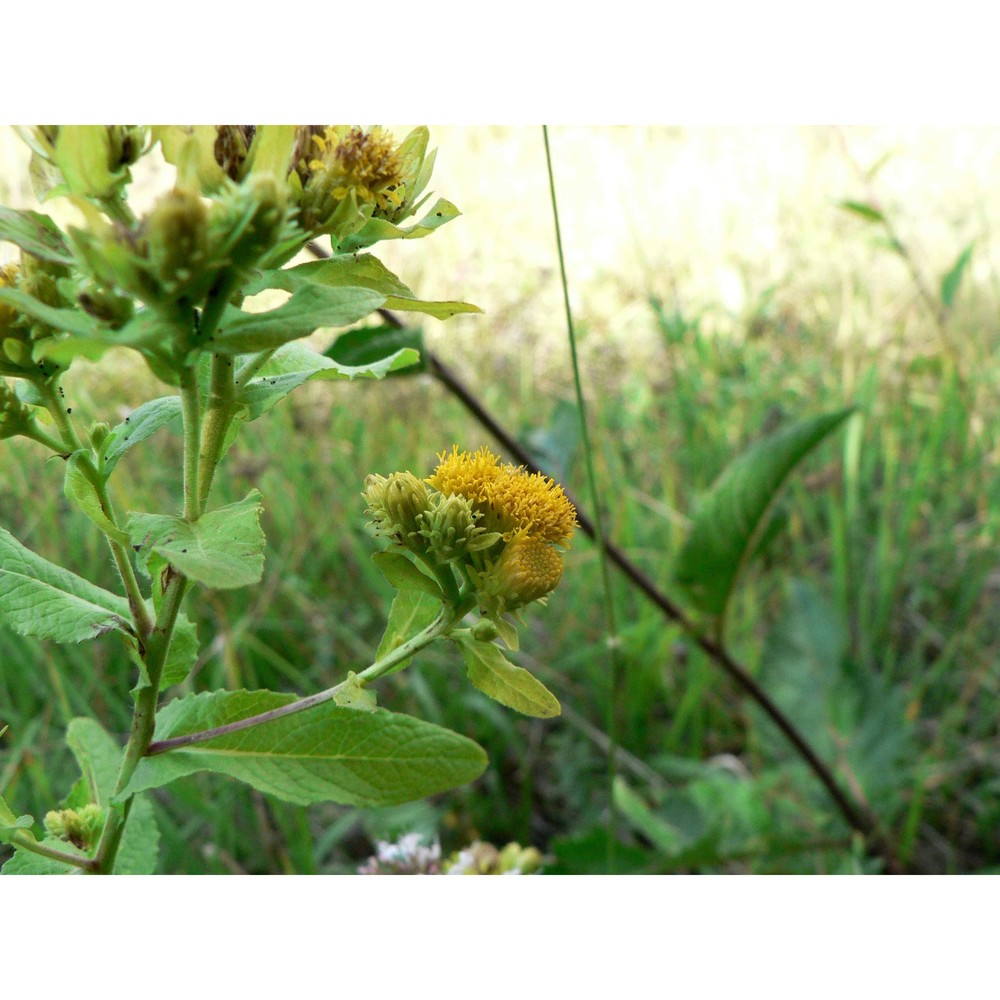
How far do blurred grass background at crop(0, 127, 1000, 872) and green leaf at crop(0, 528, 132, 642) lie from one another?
2.06 feet

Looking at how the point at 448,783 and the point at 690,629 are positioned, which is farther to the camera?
the point at 690,629

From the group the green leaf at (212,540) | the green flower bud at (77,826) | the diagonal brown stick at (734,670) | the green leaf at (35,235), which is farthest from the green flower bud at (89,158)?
the diagonal brown stick at (734,670)

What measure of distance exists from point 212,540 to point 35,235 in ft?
0.46

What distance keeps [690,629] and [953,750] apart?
0.51 meters

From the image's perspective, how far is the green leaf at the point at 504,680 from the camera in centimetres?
44

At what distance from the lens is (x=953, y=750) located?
4.59ft

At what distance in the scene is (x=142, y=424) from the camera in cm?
47

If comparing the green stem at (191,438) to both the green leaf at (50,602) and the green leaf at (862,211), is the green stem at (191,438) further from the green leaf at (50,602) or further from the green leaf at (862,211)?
the green leaf at (862,211)

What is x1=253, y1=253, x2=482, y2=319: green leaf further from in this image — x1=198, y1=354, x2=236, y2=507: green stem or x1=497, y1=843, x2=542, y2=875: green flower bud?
x1=497, y1=843, x2=542, y2=875: green flower bud

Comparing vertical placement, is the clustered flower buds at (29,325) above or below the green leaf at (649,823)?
above

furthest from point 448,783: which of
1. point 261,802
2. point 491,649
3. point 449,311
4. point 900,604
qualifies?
point 900,604

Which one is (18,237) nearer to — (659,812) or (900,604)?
(659,812)

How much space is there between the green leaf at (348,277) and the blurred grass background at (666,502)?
748 millimetres

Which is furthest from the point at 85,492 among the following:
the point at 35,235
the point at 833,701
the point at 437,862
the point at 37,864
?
the point at 833,701
